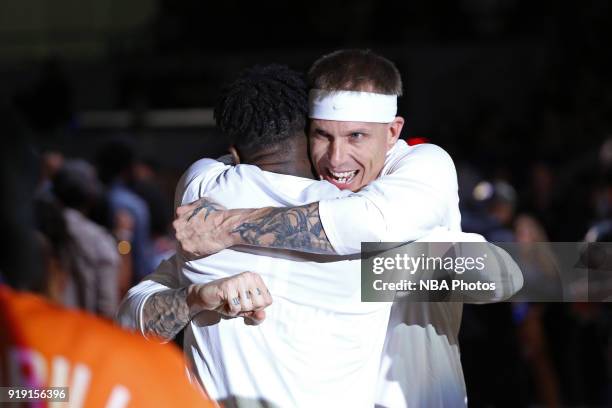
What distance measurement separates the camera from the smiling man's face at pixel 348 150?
2701 mm

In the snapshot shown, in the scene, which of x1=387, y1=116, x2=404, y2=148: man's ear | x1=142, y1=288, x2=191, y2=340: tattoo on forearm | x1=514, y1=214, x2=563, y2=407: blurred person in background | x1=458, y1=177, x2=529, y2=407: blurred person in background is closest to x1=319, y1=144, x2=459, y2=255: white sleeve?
x1=387, y1=116, x2=404, y2=148: man's ear

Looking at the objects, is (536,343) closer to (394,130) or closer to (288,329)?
(394,130)

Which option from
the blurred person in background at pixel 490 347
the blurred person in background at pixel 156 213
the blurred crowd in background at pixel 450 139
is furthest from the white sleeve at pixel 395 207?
the blurred person in background at pixel 156 213

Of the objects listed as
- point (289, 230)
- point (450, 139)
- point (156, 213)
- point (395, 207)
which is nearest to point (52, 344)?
point (289, 230)

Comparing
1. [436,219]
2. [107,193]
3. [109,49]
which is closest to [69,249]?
[107,193]

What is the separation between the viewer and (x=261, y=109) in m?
2.60

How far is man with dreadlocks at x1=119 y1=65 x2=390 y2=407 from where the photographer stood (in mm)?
2533

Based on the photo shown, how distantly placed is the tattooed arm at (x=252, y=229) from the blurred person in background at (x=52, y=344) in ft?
3.43

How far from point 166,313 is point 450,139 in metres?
10.2

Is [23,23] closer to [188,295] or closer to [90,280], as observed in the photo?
[90,280]

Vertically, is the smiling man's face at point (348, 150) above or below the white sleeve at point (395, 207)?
above

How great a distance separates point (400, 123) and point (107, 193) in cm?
438

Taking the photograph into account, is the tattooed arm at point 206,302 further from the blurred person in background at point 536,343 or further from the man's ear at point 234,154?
the blurred person in background at point 536,343

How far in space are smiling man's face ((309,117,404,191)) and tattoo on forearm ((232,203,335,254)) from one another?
25 centimetres
